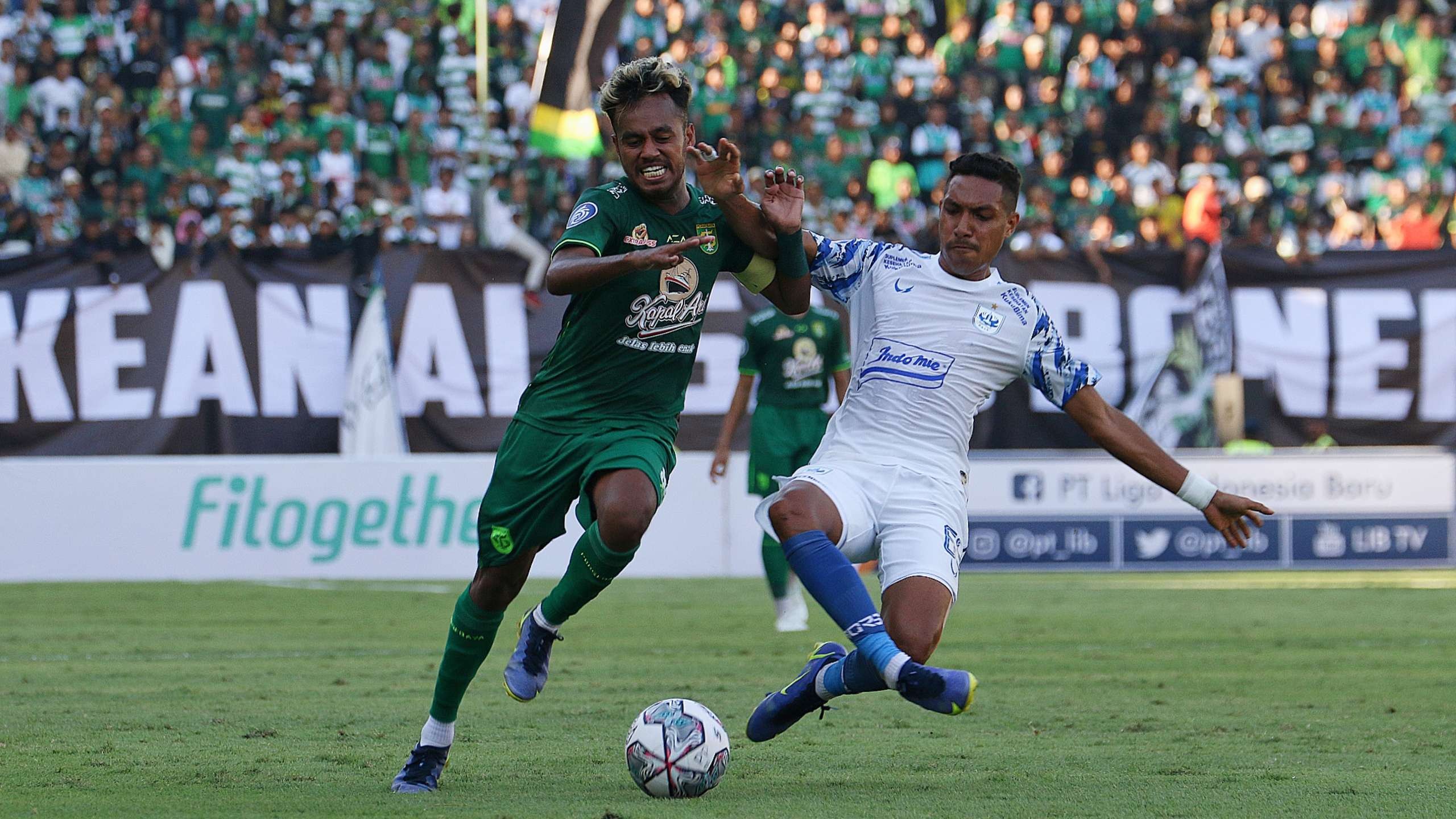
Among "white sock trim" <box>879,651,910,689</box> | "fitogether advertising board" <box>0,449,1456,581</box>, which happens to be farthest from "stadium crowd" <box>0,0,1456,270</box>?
"white sock trim" <box>879,651,910,689</box>

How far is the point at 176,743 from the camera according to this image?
259 inches

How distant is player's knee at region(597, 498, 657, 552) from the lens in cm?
543

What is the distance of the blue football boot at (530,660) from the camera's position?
5.71m

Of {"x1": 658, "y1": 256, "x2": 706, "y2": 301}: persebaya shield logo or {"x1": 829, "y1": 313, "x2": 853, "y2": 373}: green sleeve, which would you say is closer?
{"x1": 658, "y1": 256, "x2": 706, "y2": 301}: persebaya shield logo

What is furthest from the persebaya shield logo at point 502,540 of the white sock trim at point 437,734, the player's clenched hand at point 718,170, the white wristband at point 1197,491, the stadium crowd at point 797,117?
the stadium crowd at point 797,117

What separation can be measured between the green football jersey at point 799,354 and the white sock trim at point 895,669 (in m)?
6.58

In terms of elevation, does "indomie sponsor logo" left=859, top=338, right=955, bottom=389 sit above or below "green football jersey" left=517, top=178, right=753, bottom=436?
below

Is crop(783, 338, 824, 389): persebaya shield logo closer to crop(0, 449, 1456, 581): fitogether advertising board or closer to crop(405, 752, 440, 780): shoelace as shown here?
crop(0, 449, 1456, 581): fitogether advertising board

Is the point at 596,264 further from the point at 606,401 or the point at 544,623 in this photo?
the point at 544,623

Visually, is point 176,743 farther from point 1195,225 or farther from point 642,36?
point 642,36

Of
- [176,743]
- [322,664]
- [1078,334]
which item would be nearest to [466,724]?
[176,743]

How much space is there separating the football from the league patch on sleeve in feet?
5.07

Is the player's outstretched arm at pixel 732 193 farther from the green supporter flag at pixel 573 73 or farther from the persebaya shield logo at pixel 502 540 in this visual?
the green supporter flag at pixel 573 73

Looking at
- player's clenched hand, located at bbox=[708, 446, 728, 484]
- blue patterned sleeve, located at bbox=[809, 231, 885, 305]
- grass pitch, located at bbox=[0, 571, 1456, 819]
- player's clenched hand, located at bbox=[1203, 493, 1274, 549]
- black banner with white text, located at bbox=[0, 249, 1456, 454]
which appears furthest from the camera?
black banner with white text, located at bbox=[0, 249, 1456, 454]
